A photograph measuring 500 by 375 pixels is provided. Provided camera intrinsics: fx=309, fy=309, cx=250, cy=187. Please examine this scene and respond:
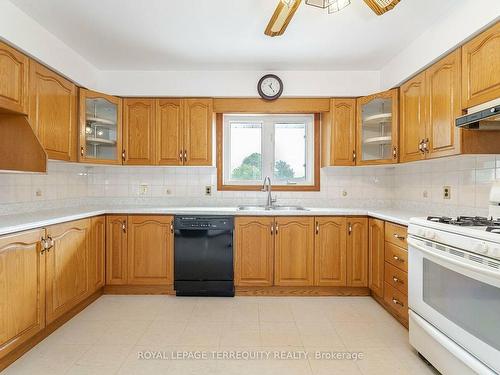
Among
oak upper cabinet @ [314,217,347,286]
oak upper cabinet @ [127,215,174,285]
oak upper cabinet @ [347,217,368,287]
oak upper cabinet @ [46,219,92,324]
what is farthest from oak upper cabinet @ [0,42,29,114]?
oak upper cabinet @ [347,217,368,287]

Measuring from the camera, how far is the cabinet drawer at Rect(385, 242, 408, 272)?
236 centimetres

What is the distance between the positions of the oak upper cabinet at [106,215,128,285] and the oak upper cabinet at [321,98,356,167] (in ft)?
7.39

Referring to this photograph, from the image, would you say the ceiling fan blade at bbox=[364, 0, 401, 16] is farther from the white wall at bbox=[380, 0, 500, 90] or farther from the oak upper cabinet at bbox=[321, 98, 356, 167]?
the oak upper cabinet at bbox=[321, 98, 356, 167]

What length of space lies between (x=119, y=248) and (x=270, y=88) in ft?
7.41

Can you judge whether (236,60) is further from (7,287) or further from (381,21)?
(7,287)

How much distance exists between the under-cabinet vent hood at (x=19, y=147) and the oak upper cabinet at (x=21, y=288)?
509 millimetres

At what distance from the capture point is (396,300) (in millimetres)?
2480

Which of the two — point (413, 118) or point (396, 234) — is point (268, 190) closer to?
point (396, 234)

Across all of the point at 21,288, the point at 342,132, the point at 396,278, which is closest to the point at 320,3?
the point at 342,132

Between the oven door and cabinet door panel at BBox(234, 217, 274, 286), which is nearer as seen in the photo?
the oven door

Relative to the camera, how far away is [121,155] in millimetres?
3287

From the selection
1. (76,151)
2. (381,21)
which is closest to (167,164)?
(76,151)

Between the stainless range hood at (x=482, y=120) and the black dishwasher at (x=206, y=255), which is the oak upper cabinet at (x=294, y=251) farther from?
the stainless range hood at (x=482, y=120)

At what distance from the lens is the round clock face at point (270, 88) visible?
10.7 ft
